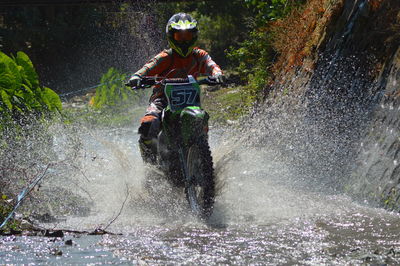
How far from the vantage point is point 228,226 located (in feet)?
22.1

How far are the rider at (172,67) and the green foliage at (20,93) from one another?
6.29ft

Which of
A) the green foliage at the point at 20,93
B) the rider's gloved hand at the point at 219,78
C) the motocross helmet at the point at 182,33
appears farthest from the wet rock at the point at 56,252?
the green foliage at the point at 20,93

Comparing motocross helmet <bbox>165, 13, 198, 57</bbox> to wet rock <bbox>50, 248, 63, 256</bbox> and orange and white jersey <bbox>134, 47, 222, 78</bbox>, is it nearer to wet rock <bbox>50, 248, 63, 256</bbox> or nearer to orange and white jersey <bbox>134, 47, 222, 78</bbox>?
orange and white jersey <bbox>134, 47, 222, 78</bbox>

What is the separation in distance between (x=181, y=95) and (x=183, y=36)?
3.18 feet

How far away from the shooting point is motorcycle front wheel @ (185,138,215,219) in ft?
23.6

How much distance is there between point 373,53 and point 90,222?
418 cm

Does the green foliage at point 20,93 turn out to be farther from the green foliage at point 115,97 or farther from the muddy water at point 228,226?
the green foliage at point 115,97

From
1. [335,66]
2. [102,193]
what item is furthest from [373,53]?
[102,193]

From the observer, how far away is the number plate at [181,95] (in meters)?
7.42

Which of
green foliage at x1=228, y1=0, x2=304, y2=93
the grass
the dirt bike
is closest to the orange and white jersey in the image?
the dirt bike

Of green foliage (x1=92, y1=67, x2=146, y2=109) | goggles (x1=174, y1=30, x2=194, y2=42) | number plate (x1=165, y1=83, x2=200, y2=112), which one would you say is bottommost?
green foliage (x1=92, y1=67, x2=146, y2=109)

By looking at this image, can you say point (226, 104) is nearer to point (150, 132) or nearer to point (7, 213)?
point (150, 132)

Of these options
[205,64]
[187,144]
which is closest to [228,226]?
[187,144]

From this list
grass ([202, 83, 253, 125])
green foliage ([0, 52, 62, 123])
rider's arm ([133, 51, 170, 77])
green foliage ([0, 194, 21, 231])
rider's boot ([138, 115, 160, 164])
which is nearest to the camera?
green foliage ([0, 194, 21, 231])
